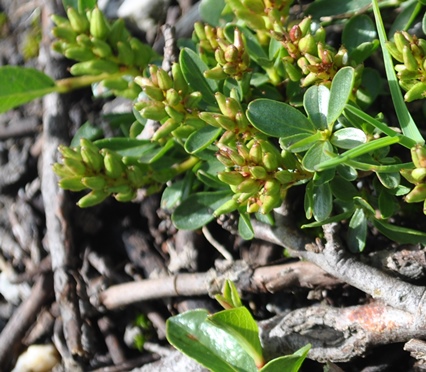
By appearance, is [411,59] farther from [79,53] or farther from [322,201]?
[79,53]

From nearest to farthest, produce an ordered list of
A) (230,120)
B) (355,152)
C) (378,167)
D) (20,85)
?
(355,152), (378,167), (230,120), (20,85)

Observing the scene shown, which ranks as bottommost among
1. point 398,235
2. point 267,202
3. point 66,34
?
point 398,235

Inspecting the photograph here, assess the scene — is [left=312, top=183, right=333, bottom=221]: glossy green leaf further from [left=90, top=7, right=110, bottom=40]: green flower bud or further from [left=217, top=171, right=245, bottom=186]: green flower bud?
[left=90, top=7, right=110, bottom=40]: green flower bud

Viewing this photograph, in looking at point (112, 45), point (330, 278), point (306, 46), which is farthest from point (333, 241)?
point (112, 45)

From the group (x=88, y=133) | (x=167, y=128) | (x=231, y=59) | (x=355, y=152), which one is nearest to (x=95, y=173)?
(x=167, y=128)

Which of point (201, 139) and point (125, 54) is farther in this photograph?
point (125, 54)

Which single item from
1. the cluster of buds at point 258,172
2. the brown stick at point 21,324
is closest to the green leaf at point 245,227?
the cluster of buds at point 258,172
